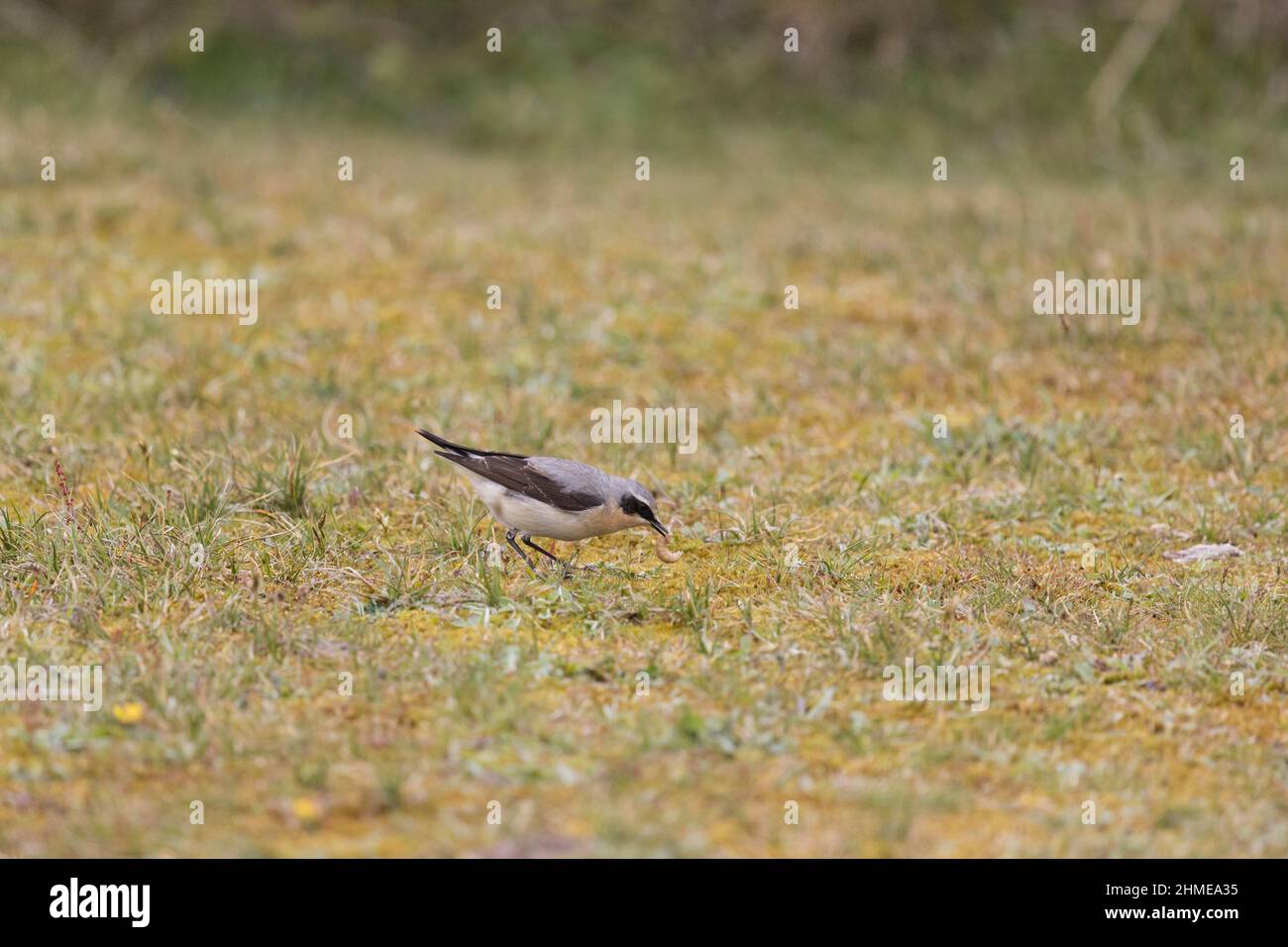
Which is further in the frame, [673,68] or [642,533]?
[673,68]

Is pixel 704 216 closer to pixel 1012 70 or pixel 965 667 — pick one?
pixel 1012 70

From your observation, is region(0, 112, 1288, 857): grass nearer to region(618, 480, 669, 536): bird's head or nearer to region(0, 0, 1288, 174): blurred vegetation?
region(618, 480, 669, 536): bird's head

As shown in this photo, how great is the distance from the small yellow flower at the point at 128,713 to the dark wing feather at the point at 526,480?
1829 millimetres

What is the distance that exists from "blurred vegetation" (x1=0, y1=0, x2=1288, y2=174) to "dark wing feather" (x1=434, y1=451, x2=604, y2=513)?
31.1 feet

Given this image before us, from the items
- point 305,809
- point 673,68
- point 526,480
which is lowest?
point 305,809

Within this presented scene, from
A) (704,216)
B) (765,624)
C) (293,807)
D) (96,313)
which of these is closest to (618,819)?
(293,807)

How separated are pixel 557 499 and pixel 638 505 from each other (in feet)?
1.14

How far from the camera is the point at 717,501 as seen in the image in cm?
696

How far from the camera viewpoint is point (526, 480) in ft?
19.7

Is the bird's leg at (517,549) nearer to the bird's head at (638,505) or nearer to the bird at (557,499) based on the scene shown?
the bird at (557,499)

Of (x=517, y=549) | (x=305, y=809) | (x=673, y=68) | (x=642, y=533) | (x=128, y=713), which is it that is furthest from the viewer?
(x=673, y=68)

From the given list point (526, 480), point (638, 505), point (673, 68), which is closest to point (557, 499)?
point (526, 480)

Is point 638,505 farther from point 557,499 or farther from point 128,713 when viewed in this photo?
point 128,713

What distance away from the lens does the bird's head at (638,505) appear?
6.01 m
